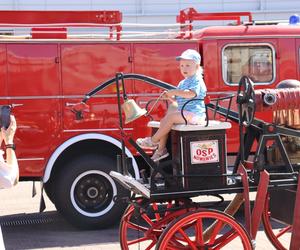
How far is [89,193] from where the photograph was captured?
7969mm

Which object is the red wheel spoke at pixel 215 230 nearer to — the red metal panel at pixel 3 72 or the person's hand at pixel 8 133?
the person's hand at pixel 8 133

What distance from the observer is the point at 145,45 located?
8.12 meters

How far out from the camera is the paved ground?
7.15 metres

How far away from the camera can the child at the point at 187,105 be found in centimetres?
527

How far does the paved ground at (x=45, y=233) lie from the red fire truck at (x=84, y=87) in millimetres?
321

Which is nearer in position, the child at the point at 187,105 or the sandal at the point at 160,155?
the child at the point at 187,105

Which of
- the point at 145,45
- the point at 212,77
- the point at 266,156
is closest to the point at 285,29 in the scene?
the point at 212,77

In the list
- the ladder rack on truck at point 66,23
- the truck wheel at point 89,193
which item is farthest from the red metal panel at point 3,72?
the truck wheel at point 89,193

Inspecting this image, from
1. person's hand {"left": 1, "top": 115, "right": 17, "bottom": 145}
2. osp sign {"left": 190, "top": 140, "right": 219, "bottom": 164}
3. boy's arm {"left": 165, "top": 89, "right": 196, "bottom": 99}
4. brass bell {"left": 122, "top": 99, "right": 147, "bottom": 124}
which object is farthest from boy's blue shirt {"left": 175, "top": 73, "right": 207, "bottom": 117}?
person's hand {"left": 1, "top": 115, "right": 17, "bottom": 145}

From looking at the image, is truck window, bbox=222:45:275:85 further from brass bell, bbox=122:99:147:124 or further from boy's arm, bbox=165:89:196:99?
brass bell, bbox=122:99:147:124

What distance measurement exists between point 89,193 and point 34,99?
1.49 meters

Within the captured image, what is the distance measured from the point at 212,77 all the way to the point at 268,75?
34.0 inches

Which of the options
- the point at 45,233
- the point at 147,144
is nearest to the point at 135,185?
the point at 147,144

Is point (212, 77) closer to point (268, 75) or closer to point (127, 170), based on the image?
point (268, 75)
